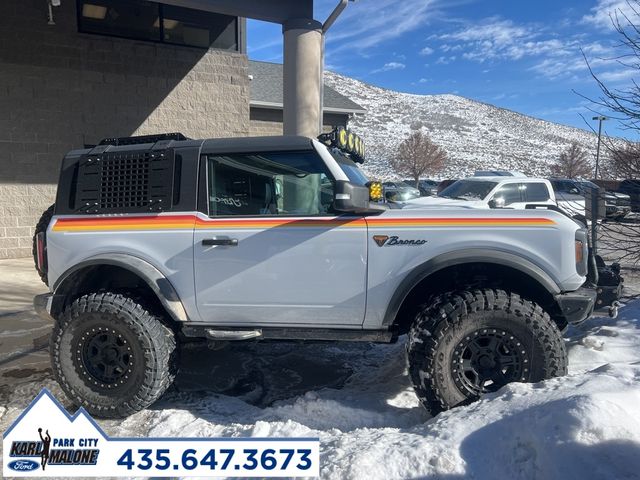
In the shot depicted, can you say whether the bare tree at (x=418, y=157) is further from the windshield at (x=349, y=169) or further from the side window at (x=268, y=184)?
the side window at (x=268, y=184)

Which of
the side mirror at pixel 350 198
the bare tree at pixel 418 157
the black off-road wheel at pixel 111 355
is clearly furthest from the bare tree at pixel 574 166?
the black off-road wheel at pixel 111 355

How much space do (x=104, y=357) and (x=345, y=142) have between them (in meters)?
2.51

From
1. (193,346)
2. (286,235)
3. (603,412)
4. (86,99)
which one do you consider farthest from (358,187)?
(86,99)

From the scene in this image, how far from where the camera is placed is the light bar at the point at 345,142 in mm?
3680

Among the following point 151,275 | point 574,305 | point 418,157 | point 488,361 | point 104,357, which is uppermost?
point 418,157

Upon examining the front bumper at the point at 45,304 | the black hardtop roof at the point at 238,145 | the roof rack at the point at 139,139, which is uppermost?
the roof rack at the point at 139,139

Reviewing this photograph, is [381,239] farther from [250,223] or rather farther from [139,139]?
[139,139]

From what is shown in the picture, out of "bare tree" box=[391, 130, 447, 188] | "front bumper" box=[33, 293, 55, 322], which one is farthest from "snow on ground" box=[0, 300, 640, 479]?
"bare tree" box=[391, 130, 447, 188]

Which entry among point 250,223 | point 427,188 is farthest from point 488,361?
point 427,188

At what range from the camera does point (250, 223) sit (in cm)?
337

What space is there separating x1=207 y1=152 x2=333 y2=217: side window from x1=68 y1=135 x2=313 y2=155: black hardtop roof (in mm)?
46

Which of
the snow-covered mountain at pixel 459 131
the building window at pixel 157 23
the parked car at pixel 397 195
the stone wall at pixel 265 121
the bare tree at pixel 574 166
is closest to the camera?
the parked car at pixel 397 195

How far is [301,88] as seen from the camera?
7.76 meters

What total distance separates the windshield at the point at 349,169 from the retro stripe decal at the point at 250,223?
45 centimetres
